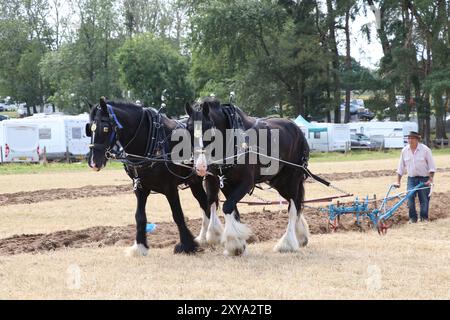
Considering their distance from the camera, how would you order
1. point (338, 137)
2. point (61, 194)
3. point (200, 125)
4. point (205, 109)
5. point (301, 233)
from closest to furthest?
point (200, 125), point (205, 109), point (301, 233), point (61, 194), point (338, 137)

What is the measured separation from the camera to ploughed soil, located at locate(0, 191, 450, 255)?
10211 mm

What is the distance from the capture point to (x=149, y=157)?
8992mm

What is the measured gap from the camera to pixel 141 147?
9.09 m

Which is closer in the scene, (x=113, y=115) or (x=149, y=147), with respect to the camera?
(x=113, y=115)

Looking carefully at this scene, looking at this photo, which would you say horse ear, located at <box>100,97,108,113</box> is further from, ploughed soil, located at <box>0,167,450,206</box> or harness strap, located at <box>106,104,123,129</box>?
ploughed soil, located at <box>0,167,450,206</box>

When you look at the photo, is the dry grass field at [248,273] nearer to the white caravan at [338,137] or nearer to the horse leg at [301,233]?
the horse leg at [301,233]

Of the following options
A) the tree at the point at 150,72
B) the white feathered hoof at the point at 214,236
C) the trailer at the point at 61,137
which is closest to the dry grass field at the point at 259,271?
the white feathered hoof at the point at 214,236

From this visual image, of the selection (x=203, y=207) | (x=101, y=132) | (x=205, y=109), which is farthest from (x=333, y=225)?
(x=101, y=132)

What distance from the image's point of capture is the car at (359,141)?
49531 mm

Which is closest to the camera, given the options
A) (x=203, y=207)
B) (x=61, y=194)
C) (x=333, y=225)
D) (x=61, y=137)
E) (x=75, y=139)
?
(x=203, y=207)

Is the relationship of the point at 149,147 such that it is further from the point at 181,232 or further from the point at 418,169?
the point at 418,169

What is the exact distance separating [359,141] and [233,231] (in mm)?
42114

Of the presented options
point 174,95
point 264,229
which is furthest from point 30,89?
point 264,229

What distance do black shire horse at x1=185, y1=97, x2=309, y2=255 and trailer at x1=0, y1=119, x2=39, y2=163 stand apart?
1174 inches
